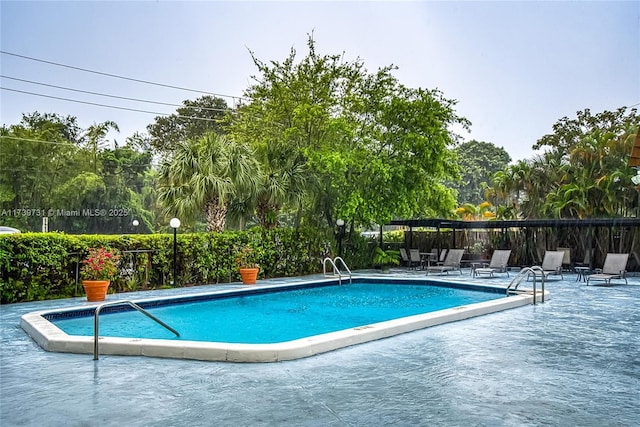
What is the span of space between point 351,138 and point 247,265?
607cm

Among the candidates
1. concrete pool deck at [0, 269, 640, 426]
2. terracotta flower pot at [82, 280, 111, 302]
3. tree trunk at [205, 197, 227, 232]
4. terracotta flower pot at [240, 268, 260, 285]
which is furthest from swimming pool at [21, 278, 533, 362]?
tree trunk at [205, 197, 227, 232]

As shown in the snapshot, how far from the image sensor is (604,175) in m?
22.4

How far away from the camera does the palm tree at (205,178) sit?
47.6 feet

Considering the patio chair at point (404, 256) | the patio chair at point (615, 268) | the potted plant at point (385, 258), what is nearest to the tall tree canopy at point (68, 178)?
the potted plant at point (385, 258)

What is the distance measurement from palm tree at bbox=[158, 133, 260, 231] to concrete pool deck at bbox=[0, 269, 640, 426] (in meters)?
7.50

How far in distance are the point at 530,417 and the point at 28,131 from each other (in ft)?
104

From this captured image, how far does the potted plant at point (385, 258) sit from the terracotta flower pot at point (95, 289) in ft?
32.0

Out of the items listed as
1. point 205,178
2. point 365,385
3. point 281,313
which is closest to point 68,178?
point 205,178

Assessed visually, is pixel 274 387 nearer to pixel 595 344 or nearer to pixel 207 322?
pixel 595 344

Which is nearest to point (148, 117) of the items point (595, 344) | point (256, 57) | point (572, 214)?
point (256, 57)

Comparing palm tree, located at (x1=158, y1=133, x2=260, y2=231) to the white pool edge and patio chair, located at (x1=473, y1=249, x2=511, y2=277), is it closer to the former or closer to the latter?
patio chair, located at (x1=473, y1=249, x2=511, y2=277)

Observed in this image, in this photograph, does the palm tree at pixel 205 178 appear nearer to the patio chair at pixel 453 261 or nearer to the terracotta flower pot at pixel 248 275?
the terracotta flower pot at pixel 248 275

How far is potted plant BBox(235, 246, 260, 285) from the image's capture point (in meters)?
14.3

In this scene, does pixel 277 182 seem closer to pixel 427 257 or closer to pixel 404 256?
pixel 404 256
